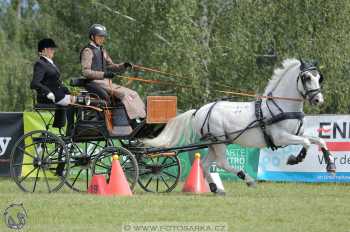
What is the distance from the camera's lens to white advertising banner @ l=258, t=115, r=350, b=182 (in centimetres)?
1643

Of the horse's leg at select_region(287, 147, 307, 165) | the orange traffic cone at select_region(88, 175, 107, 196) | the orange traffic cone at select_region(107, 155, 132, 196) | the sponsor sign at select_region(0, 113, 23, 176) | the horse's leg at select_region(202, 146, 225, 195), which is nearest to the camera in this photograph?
the orange traffic cone at select_region(107, 155, 132, 196)

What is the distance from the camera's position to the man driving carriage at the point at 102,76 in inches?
500

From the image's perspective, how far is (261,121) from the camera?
1286 cm

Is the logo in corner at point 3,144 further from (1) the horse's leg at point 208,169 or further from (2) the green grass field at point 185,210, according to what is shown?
(1) the horse's leg at point 208,169

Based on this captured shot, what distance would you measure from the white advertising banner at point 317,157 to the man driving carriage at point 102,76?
468 centimetres

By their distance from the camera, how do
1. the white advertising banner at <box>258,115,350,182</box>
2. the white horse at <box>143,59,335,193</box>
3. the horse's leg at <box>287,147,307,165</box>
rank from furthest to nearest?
the white advertising banner at <box>258,115,350,182</box>, the horse's leg at <box>287,147,307,165</box>, the white horse at <box>143,59,335,193</box>

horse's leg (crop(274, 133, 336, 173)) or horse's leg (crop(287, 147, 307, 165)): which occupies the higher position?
horse's leg (crop(274, 133, 336, 173))

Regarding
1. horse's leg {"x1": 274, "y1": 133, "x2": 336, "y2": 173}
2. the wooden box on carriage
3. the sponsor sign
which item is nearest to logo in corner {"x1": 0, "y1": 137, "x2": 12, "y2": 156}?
the sponsor sign

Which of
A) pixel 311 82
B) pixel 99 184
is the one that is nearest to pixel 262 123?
pixel 311 82

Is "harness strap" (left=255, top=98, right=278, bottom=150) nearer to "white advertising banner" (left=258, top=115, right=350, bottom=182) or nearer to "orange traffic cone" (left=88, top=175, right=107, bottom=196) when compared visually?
"orange traffic cone" (left=88, top=175, right=107, bottom=196)

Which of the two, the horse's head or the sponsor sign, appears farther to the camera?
the sponsor sign

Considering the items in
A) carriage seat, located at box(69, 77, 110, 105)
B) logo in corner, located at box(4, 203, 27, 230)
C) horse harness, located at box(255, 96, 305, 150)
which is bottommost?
logo in corner, located at box(4, 203, 27, 230)

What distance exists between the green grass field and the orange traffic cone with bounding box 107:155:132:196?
215 mm

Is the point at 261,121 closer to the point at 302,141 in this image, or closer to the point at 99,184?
the point at 302,141
